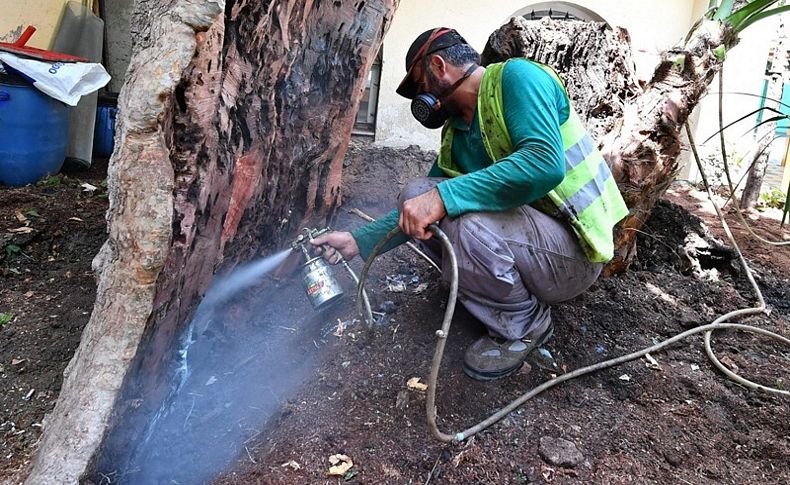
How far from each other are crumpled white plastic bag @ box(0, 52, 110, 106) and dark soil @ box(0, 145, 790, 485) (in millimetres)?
1665

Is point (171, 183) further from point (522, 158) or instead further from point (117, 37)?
point (117, 37)

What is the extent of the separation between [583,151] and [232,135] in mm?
1273

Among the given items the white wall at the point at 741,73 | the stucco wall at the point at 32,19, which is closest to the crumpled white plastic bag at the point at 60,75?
the stucco wall at the point at 32,19

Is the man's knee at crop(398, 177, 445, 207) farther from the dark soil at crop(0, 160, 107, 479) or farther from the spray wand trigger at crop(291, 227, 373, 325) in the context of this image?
the dark soil at crop(0, 160, 107, 479)

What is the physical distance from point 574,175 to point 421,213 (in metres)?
0.61

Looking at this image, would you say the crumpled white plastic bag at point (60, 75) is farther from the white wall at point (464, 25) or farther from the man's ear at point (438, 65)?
the man's ear at point (438, 65)

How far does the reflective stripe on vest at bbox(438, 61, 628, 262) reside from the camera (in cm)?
210

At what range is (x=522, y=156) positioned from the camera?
6.22ft

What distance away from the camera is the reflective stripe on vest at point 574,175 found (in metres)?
2.10

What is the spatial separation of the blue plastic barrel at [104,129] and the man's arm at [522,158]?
4.31 m

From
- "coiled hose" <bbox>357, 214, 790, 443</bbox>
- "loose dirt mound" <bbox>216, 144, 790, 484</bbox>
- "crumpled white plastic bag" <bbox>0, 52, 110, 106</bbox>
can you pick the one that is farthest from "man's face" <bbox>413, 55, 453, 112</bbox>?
"crumpled white plastic bag" <bbox>0, 52, 110, 106</bbox>

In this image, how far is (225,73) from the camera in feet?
6.06

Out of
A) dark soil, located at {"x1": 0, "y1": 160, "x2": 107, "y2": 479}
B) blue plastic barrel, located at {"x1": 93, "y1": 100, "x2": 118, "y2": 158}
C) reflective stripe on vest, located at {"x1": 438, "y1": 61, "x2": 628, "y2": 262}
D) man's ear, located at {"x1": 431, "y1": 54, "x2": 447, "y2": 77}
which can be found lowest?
blue plastic barrel, located at {"x1": 93, "y1": 100, "x2": 118, "y2": 158}

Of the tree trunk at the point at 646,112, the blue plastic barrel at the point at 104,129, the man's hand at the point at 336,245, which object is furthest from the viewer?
the blue plastic barrel at the point at 104,129
